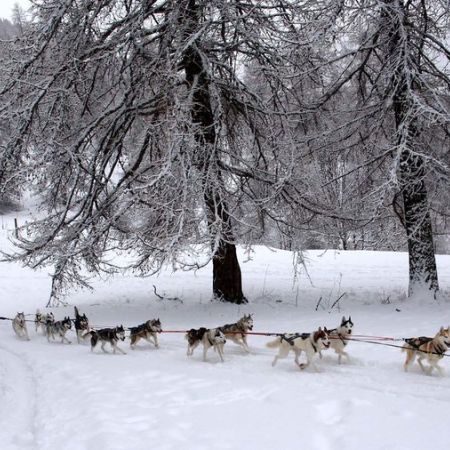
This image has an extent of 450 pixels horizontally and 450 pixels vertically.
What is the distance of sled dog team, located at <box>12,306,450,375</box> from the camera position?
7.06m

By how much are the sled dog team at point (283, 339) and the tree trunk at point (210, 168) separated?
1525mm

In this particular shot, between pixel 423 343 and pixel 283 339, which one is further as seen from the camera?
pixel 283 339

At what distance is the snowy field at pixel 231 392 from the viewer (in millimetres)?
5277

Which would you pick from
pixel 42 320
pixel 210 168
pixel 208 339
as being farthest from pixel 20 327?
pixel 210 168

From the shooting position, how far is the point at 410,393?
629cm

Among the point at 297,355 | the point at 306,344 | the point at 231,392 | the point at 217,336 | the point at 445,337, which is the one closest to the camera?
the point at 231,392

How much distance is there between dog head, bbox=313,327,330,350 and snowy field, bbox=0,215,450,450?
0.41 meters

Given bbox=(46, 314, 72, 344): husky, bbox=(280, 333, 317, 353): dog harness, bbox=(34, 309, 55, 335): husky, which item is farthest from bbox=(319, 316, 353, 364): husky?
bbox=(34, 309, 55, 335): husky

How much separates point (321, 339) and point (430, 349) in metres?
1.45

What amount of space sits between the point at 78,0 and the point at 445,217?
1035cm

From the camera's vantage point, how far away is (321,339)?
734 cm

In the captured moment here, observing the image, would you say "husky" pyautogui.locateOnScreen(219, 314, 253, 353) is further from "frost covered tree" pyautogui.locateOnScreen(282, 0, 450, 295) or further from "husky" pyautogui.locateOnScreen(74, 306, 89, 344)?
"frost covered tree" pyautogui.locateOnScreen(282, 0, 450, 295)

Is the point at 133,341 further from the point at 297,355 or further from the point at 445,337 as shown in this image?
the point at 445,337

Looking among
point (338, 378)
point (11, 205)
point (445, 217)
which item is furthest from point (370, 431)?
point (11, 205)
